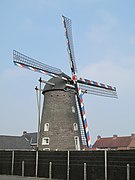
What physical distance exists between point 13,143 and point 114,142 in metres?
22.9

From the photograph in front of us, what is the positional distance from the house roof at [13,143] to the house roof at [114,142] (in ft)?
58.0

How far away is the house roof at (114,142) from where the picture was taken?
63.4 metres

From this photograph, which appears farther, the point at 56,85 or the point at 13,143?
the point at 13,143

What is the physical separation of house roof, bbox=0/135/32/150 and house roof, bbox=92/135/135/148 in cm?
1767

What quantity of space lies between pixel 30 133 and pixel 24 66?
44.4 metres

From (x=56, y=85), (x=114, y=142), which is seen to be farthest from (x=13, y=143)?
(x=56, y=85)

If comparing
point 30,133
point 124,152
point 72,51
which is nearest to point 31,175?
point 124,152

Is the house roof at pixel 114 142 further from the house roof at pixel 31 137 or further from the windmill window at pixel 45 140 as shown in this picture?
the windmill window at pixel 45 140

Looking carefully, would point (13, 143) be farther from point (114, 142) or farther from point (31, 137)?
point (114, 142)

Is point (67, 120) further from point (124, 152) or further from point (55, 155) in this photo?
point (124, 152)

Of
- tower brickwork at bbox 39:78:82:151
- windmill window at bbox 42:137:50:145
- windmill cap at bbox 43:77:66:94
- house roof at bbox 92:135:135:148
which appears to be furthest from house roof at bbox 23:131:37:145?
windmill cap at bbox 43:77:66:94

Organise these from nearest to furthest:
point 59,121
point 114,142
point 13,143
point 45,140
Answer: point 59,121 → point 45,140 → point 13,143 → point 114,142

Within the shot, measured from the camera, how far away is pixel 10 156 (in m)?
20.0

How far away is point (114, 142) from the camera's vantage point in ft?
216
